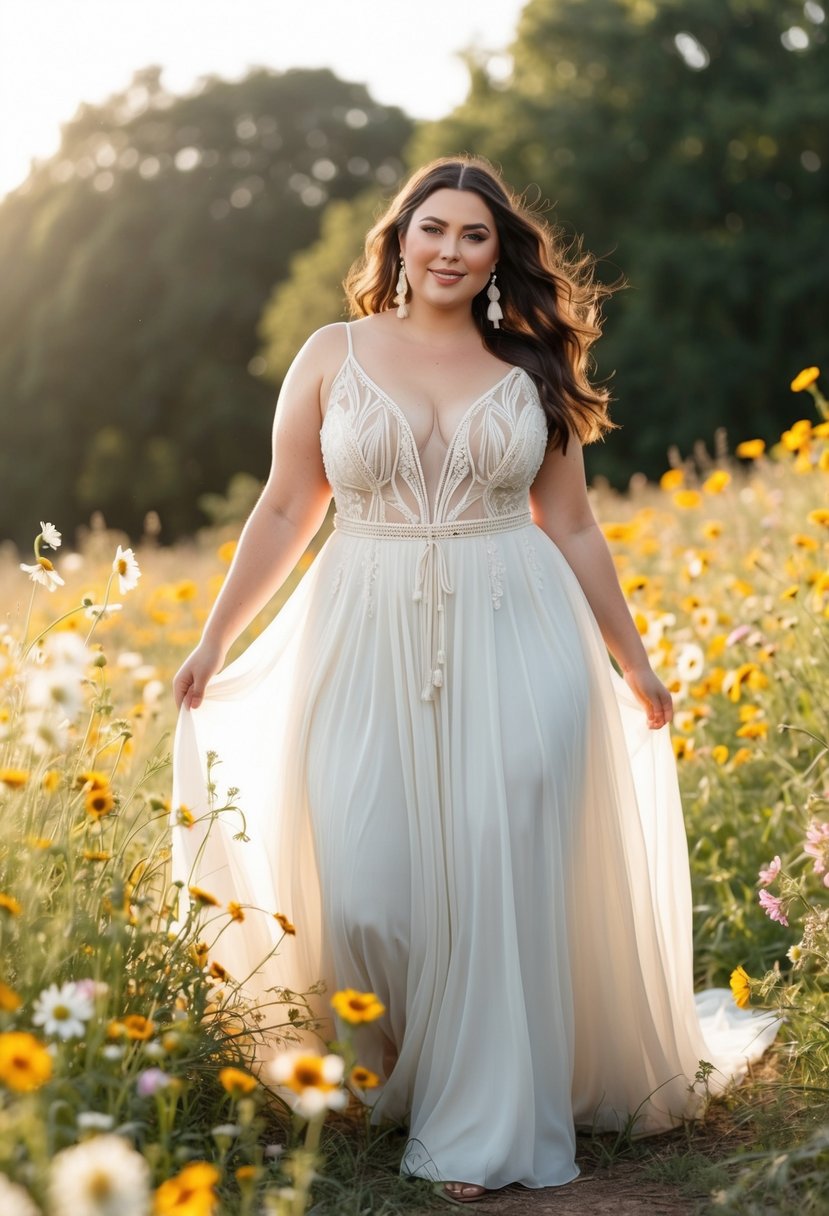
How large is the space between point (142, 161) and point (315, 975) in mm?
25445


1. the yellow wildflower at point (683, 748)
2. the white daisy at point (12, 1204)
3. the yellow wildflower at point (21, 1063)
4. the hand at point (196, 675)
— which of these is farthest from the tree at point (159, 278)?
the white daisy at point (12, 1204)

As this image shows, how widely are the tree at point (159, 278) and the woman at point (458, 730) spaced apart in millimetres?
21423

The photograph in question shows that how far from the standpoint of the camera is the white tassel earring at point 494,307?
3377mm

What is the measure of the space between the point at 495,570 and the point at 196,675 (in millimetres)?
717

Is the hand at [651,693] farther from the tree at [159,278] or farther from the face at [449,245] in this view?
the tree at [159,278]

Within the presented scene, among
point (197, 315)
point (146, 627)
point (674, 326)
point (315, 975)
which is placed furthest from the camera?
point (197, 315)

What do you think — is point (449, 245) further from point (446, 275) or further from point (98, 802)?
point (98, 802)

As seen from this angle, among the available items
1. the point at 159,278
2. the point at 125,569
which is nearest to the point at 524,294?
the point at 125,569

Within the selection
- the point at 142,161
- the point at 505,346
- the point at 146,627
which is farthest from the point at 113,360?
the point at 505,346

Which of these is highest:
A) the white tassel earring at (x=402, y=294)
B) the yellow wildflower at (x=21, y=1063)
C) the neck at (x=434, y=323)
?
the white tassel earring at (x=402, y=294)

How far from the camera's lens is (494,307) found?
338cm

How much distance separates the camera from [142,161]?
26.3 meters

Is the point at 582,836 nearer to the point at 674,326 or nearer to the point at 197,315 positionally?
the point at 674,326

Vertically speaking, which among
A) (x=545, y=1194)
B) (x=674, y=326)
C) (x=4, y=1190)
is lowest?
(x=545, y=1194)
